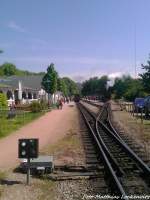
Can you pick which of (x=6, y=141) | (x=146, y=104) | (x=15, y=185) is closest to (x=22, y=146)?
(x=15, y=185)

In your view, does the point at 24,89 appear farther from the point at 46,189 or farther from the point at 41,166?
the point at 46,189

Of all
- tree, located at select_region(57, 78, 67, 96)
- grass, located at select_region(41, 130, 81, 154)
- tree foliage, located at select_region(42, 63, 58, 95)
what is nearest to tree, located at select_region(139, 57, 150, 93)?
grass, located at select_region(41, 130, 81, 154)

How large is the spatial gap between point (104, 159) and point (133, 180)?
9.50 feet

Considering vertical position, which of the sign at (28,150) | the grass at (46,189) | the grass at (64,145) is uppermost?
the sign at (28,150)

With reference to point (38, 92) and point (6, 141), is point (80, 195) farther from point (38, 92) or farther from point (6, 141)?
point (38, 92)

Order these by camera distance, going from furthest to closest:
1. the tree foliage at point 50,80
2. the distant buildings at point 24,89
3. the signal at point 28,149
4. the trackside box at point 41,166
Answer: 1. the tree foliage at point 50,80
2. the distant buildings at point 24,89
3. the trackside box at point 41,166
4. the signal at point 28,149

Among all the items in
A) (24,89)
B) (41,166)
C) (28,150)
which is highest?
(24,89)

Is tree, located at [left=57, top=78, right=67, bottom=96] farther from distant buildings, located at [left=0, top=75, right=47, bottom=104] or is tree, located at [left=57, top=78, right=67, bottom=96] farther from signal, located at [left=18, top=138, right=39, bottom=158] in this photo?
signal, located at [left=18, top=138, right=39, bottom=158]

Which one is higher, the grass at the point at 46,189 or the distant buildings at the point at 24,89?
the distant buildings at the point at 24,89

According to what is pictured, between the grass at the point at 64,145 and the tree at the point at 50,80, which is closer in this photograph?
the grass at the point at 64,145

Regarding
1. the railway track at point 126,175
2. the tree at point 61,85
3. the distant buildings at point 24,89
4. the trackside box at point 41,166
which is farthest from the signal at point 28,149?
the tree at point 61,85

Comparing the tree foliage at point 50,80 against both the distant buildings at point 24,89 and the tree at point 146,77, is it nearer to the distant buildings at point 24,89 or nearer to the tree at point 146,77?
the distant buildings at point 24,89

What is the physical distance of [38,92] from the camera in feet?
321

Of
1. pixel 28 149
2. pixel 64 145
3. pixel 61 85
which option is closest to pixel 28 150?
pixel 28 149
